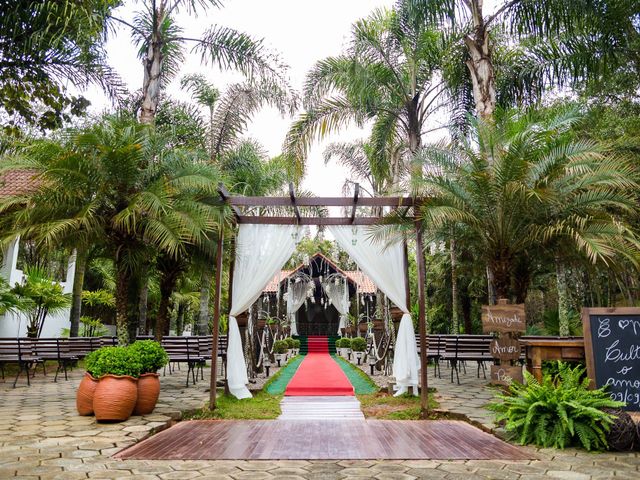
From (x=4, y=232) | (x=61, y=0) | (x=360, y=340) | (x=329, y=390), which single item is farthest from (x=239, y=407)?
(x=360, y=340)

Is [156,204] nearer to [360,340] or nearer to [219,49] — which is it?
[219,49]

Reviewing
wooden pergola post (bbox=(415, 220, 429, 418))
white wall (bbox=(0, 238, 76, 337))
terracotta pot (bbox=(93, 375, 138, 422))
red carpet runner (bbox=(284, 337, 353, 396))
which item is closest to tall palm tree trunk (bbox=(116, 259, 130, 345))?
terracotta pot (bbox=(93, 375, 138, 422))

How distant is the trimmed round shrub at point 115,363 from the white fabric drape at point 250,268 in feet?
6.08

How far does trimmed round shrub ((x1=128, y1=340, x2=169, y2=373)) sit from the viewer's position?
21.4 ft

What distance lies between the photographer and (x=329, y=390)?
30.0 feet

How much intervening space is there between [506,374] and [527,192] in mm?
2608

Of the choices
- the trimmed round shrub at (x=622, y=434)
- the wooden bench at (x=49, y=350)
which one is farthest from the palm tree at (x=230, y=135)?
the trimmed round shrub at (x=622, y=434)

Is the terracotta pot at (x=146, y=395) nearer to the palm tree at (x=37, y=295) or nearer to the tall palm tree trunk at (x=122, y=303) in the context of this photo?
the tall palm tree trunk at (x=122, y=303)

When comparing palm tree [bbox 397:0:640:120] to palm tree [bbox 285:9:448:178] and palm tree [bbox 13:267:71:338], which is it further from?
palm tree [bbox 13:267:71:338]

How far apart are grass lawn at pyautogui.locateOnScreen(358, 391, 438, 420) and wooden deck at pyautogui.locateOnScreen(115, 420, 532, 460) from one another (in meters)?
0.35

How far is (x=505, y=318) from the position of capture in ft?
20.9

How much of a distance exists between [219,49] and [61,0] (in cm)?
518

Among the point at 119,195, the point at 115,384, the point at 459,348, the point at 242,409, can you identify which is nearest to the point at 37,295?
the point at 119,195

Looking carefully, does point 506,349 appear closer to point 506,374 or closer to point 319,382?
point 506,374
